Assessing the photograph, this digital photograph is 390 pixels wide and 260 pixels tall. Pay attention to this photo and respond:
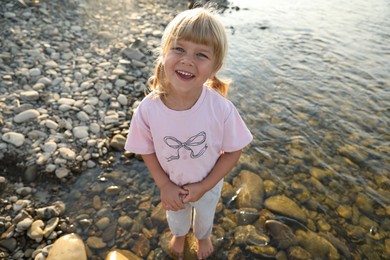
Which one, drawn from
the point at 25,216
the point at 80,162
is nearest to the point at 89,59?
the point at 80,162

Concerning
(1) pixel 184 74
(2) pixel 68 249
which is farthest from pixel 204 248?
(1) pixel 184 74

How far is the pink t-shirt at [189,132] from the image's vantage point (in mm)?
2207

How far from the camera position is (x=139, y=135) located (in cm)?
234

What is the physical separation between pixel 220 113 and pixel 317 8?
41.6ft

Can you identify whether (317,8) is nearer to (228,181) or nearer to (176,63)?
(228,181)

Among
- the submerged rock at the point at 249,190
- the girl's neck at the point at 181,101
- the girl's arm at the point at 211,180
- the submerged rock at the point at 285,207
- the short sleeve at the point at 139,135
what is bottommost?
the submerged rock at the point at 249,190

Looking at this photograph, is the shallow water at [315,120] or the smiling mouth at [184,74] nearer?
the smiling mouth at [184,74]

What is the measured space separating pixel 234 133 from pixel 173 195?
699 millimetres

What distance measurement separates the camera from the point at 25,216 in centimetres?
326

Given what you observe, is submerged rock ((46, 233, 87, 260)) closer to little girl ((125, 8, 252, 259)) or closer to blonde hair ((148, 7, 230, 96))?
little girl ((125, 8, 252, 259))

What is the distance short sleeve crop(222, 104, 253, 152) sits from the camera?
2258 mm

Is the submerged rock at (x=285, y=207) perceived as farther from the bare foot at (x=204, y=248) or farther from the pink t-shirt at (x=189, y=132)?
the pink t-shirt at (x=189, y=132)

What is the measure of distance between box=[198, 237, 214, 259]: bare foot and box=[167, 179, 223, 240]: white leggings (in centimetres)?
9

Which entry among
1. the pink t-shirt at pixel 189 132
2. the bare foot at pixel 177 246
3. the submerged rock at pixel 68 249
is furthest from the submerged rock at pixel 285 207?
the submerged rock at pixel 68 249
